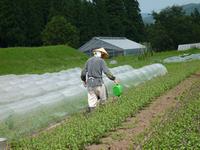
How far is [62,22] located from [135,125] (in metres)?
47.6

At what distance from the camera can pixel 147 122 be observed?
9.70 metres

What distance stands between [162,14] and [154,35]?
769 centimetres

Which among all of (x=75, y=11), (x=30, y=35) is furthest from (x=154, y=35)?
(x=30, y=35)

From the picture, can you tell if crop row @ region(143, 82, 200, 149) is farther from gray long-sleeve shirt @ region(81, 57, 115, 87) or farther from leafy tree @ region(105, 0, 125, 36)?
leafy tree @ region(105, 0, 125, 36)

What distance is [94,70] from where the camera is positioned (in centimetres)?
1027

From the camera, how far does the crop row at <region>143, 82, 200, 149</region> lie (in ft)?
22.5

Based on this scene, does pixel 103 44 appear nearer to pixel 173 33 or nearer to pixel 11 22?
pixel 11 22

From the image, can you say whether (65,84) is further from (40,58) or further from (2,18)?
(2,18)

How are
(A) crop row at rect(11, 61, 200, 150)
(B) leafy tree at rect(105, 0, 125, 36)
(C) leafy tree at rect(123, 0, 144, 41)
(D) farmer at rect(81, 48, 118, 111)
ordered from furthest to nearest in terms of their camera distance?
(C) leafy tree at rect(123, 0, 144, 41) < (B) leafy tree at rect(105, 0, 125, 36) < (D) farmer at rect(81, 48, 118, 111) < (A) crop row at rect(11, 61, 200, 150)

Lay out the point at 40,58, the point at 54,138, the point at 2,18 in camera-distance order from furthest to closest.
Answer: the point at 2,18 < the point at 40,58 < the point at 54,138

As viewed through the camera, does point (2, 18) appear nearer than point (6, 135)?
No

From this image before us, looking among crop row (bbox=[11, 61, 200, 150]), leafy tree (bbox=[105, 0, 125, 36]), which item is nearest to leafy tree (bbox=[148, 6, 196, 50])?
leafy tree (bbox=[105, 0, 125, 36])

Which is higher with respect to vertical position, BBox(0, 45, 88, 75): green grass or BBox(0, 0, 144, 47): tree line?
BBox(0, 0, 144, 47): tree line

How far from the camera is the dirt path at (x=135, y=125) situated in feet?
24.6
